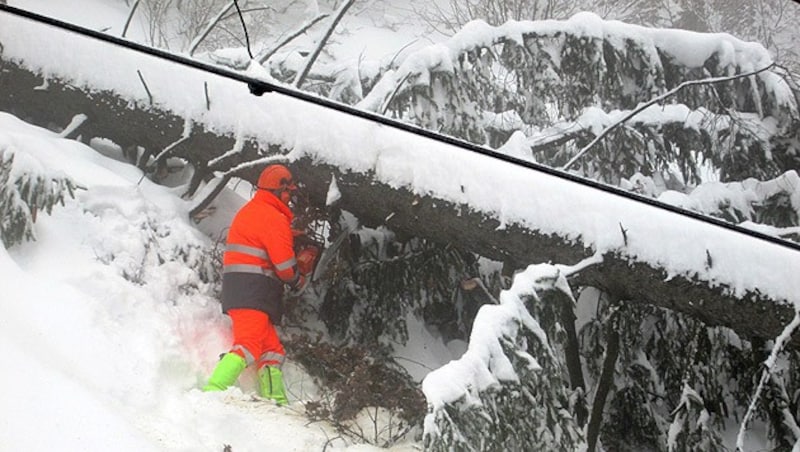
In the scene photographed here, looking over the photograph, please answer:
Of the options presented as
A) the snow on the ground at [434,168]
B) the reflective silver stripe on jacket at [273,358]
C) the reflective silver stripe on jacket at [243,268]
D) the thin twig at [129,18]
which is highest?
the thin twig at [129,18]

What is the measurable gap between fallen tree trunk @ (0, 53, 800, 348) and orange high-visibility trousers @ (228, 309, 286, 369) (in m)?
0.45

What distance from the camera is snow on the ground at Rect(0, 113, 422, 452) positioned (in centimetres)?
197

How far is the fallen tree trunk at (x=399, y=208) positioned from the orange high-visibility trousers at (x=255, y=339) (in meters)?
0.45

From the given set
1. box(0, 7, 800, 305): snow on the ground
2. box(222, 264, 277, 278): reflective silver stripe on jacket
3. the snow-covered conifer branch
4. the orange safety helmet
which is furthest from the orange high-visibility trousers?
the snow-covered conifer branch

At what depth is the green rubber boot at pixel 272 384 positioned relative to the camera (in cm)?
235

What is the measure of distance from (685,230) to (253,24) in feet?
5.24

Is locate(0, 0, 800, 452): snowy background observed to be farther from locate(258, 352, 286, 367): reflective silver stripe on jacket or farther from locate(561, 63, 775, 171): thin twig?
locate(561, 63, 775, 171): thin twig

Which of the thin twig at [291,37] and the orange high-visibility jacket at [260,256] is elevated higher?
the thin twig at [291,37]

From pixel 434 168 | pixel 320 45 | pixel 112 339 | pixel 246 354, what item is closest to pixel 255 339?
pixel 246 354

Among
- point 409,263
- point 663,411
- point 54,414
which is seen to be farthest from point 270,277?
point 663,411

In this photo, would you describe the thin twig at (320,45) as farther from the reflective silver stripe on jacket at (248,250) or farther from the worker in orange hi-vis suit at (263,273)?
the reflective silver stripe on jacket at (248,250)

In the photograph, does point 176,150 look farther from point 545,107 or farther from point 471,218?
point 545,107

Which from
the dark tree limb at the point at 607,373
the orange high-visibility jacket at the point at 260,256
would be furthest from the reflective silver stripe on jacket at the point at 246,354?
the dark tree limb at the point at 607,373

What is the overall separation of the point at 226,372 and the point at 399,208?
2.44 ft
